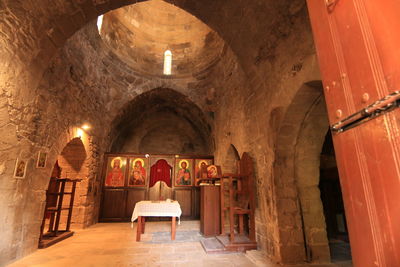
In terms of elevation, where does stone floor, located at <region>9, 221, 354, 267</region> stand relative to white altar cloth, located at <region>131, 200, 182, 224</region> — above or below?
below

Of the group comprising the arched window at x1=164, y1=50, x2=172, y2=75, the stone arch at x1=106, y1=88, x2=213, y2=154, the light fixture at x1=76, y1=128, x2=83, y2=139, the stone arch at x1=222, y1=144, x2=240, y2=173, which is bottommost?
the stone arch at x1=222, y1=144, x2=240, y2=173

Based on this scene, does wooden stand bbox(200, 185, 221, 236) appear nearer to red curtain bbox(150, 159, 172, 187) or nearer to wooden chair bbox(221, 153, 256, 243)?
wooden chair bbox(221, 153, 256, 243)

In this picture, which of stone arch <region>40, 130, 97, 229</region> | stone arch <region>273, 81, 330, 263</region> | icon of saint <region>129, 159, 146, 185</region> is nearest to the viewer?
stone arch <region>273, 81, 330, 263</region>

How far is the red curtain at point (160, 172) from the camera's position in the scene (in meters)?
7.93

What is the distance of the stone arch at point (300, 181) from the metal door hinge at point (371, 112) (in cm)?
219

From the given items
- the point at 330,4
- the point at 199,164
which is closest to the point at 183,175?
the point at 199,164

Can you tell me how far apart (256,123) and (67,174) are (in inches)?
227

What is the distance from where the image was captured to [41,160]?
12.9 feet

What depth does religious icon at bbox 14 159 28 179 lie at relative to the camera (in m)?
3.28

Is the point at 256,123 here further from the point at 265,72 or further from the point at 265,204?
the point at 265,204

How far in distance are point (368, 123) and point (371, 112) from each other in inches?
2.0

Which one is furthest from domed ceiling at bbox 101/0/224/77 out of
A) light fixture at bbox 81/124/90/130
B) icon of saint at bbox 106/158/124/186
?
icon of saint at bbox 106/158/124/186

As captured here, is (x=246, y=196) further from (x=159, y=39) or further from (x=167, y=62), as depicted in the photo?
(x=159, y=39)

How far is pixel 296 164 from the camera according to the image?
135 inches
